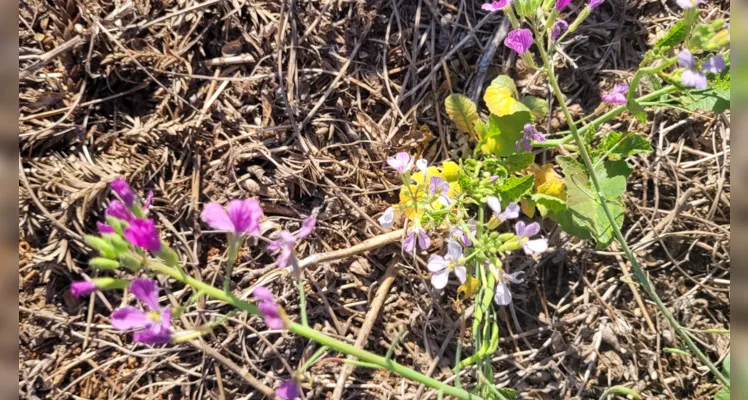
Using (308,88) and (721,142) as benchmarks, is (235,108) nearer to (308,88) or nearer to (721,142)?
(308,88)

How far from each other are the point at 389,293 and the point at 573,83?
1.11m

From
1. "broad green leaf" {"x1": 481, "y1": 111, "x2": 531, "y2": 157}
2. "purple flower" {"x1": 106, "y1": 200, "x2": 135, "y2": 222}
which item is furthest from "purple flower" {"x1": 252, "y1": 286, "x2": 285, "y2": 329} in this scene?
"broad green leaf" {"x1": 481, "y1": 111, "x2": 531, "y2": 157}

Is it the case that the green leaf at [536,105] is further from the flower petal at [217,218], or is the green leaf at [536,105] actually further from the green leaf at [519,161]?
the flower petal at [217,218]

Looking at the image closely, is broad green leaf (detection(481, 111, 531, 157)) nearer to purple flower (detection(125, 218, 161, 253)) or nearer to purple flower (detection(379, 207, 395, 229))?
purple flower (detection(379, 207, 395, 229))

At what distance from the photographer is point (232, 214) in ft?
4.04

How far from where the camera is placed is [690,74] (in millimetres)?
1350

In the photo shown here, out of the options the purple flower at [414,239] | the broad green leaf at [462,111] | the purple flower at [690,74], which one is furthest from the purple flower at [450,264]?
the purple flower at [690,74]

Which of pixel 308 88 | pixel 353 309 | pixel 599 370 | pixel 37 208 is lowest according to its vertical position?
pixel 599 370

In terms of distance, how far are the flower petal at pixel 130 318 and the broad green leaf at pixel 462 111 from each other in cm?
123

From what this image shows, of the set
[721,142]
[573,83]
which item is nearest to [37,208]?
[573,83]

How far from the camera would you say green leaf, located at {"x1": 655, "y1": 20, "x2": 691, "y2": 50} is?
1421mm

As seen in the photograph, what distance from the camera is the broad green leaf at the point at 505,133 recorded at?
1.80 m

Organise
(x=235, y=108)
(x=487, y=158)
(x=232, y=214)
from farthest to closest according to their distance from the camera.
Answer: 1. (x=235, y=108)
2. (x=487, y=158)
3. (x=232, y=214)

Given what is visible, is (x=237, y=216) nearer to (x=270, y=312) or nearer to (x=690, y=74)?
(x=270, y=312)
